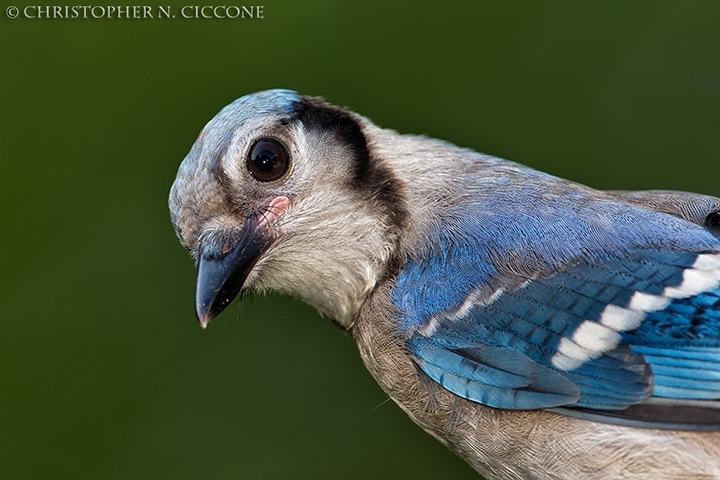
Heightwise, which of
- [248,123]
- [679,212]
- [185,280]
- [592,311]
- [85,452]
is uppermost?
[248,123]

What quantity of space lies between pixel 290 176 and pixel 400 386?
666 mm

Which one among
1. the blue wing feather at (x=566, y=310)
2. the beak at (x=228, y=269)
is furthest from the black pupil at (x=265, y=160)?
the blue wing feather at (x=566, y=310)

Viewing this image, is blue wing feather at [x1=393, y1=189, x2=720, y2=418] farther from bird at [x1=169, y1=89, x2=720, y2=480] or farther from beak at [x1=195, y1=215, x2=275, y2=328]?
beak at [x1=195, y1=215, x2=275, y2=328]

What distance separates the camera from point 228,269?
2.55 meters

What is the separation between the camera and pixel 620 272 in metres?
2.45

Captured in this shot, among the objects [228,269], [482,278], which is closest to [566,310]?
[482,278]

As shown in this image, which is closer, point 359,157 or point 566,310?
point 566,310

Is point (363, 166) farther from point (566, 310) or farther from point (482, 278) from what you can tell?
point (566, 310)

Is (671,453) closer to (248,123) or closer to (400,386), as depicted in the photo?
(400,386)

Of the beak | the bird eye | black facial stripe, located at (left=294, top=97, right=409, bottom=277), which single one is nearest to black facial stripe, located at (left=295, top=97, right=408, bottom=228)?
black facial stripe, located at (left=294, top=97, right=409, bottom=277)

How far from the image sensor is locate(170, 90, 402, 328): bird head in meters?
2.57

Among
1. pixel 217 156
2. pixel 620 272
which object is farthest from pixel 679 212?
pixel 217 156

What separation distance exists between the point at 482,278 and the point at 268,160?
0.68m

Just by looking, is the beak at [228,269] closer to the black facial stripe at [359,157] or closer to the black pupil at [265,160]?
the black pupil at [265,160]
